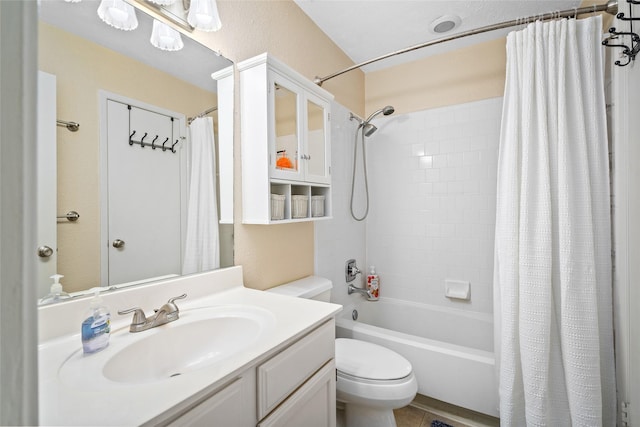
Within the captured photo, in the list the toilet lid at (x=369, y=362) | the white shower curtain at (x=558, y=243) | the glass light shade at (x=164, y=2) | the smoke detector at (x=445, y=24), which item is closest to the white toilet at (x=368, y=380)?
the toilet lid at (x=369, y=362)

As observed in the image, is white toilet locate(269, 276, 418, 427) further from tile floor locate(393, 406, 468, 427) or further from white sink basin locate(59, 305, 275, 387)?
white sink basin locate(59, 305, 275, 387)

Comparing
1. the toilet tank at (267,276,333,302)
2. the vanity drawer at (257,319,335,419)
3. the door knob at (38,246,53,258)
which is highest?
the door knob at (38,246,53,258)

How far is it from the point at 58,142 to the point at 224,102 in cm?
67

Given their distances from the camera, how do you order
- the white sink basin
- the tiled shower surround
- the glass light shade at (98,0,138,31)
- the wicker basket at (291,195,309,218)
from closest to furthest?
the white sink basin, the glass light shade at (98,0,138,31), the wicker basket at (291,195,309,218), the tiled shower surround

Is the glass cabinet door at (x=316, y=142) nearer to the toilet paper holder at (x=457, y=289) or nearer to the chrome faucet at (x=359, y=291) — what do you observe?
the chrome faucet at (x=359, y=291)

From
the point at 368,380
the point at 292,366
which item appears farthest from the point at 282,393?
the point at 368,380

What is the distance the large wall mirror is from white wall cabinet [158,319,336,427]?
22.6 inches

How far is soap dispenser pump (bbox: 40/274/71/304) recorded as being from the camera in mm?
804

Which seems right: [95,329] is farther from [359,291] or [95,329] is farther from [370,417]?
[359,291]

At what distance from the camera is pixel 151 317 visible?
0.92m

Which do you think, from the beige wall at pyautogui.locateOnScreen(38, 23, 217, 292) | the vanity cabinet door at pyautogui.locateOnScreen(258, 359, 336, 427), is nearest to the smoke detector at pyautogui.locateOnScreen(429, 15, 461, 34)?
the beige wall at pyautogui.locateOnScreen(38, 23, 217, 292)

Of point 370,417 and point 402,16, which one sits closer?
point 370,417

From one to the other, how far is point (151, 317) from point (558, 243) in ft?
5.80

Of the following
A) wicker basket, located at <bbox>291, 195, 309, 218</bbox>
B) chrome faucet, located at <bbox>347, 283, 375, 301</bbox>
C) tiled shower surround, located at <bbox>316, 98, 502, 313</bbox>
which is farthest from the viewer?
chrome faucet, located at <bbox>347, 283, 375, 301</bbox>
